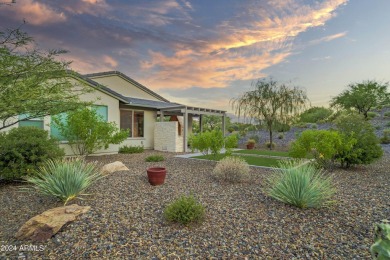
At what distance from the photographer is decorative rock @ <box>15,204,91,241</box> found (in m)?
3.62

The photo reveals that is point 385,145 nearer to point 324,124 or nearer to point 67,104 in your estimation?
point 324,124

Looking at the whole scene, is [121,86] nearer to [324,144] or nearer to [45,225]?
[324,144]

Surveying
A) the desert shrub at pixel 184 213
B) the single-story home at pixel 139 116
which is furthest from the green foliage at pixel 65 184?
the single-story home at pixel 139 116

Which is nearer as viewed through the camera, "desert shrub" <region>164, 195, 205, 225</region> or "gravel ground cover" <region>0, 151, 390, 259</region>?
"gravel ground cover" <region>0, 151, 390, 259</region>

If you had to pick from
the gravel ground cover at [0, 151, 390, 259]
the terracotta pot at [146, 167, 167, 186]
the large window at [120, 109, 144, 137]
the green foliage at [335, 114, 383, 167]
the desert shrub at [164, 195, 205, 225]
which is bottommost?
the gravel ground cover at [0, 151, 390, 259]

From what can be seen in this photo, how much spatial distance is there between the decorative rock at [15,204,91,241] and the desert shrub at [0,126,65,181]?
2959 millimetres

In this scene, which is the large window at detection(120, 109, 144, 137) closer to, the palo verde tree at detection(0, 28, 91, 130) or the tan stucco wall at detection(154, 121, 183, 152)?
the tan stucco wall at detection(154, 121, 183, 152)

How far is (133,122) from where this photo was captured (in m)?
14.7

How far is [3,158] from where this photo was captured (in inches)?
247

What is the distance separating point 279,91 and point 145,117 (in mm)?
9803

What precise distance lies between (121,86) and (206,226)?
49.7 ft

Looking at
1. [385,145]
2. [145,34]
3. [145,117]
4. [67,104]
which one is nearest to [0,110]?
[67,104]

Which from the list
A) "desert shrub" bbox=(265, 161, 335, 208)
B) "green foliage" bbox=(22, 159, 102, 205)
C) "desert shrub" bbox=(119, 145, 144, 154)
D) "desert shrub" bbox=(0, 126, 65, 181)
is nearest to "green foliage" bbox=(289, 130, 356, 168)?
"desert shrub" bbox=(265, 161, 335, 208)

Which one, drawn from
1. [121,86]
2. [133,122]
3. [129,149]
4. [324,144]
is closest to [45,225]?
[324,144]
